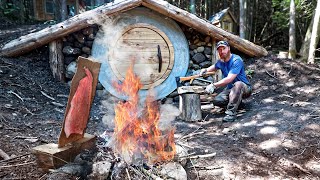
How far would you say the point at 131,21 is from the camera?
21.7ft

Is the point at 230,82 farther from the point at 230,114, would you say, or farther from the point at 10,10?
the point at 10,10

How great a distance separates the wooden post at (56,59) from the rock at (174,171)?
419 centimetres

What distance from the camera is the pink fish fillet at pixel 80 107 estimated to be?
9.73 feet

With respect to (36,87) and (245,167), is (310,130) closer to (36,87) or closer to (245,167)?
(245,167)

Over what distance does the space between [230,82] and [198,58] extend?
79.3 inches

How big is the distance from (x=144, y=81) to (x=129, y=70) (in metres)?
0.45

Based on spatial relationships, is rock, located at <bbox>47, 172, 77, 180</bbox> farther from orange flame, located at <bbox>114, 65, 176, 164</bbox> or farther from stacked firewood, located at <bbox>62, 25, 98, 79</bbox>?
stacked firewood, located at <bbox>62, 25, 98, 79</bbox>

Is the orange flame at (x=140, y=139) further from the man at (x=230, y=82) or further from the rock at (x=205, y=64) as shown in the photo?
the rock at (x=205, y=64)

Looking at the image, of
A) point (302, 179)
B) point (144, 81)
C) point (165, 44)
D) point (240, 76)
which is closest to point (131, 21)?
point (165, 44)

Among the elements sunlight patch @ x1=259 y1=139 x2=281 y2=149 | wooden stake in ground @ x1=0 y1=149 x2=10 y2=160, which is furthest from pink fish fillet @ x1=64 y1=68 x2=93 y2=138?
sunlight patch @ x1=259 y1=139 x2=281 y2=149

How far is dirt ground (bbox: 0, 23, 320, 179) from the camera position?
332cm

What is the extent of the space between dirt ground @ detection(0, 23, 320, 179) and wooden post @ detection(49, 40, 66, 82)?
150 millimetres

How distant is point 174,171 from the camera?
9.83ft

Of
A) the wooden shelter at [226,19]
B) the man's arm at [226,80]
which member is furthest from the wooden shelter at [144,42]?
the wooden shelter at [226,19]
